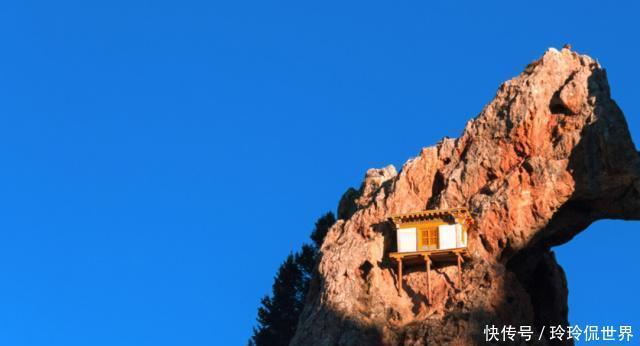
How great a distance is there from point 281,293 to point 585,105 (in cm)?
2915

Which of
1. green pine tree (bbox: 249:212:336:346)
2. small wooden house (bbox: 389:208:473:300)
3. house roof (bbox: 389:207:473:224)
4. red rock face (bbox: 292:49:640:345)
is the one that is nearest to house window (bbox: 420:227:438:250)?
small wooden house (bbox: 389:208:473:300)

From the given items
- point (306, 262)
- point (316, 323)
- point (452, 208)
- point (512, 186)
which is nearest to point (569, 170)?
point (512, 186)

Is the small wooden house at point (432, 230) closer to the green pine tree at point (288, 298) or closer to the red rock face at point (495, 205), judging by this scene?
the red rock face at point (495, 205)

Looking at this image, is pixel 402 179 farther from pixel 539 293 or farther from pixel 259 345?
pixel 259 345

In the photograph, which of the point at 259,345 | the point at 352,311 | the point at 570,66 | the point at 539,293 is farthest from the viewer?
the point at 259,345

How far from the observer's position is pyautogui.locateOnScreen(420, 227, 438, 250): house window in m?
52.5

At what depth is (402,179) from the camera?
57.1 m

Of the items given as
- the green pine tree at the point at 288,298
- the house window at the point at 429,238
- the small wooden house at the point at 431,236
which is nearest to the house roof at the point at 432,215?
the small wooden house at the point at 431,236

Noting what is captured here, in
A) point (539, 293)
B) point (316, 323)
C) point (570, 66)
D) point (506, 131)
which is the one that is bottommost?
point (316, 323)

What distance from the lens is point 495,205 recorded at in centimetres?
5272

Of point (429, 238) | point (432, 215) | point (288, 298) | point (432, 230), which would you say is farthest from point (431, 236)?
point (288, 298)

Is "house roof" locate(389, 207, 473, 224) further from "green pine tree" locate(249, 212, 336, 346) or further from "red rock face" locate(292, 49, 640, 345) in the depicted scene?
"green pine tree" locate(249, 212, 336, 346)

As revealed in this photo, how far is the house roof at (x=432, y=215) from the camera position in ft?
171

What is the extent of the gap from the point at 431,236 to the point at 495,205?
4158 mm
